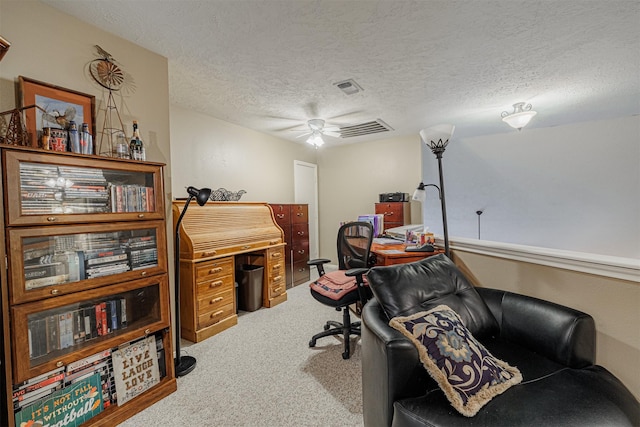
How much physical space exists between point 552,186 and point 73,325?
646 centimetres

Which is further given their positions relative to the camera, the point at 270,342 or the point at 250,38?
the point at 270,342

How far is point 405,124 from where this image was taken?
4.12 metres

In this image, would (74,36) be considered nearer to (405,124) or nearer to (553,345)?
(553,345)

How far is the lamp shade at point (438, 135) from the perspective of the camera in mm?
2287

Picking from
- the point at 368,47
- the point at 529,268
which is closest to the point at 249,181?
the point at 368,47

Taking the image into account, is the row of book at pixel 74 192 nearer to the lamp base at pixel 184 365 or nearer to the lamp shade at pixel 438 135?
the lamp base at pixel 184 365

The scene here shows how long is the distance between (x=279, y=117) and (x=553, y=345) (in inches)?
139

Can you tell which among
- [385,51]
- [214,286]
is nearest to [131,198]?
[214,286]

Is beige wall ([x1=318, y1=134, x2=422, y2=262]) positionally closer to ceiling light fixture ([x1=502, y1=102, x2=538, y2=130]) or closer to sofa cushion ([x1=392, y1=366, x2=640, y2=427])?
ceiling light fixture ([x1=502, y1=102, x2=538, y2=130])

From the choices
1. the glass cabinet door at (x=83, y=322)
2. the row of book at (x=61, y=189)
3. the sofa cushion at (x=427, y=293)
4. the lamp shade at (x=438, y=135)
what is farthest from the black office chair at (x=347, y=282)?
the row of book at (x=61, y=189)

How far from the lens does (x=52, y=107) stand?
1.63 m

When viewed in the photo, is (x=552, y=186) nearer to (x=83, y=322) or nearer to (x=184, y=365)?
(x=184, y=365)

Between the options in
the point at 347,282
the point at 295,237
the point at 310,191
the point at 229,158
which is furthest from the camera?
the point at 310,191

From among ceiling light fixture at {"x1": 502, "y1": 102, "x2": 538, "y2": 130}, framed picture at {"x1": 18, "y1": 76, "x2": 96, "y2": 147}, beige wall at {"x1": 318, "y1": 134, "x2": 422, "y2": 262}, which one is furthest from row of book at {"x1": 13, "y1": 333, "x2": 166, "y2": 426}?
ceiling light fixture at {"x1": 502, "y1": 102, "x2": 538, "y2": 130}
